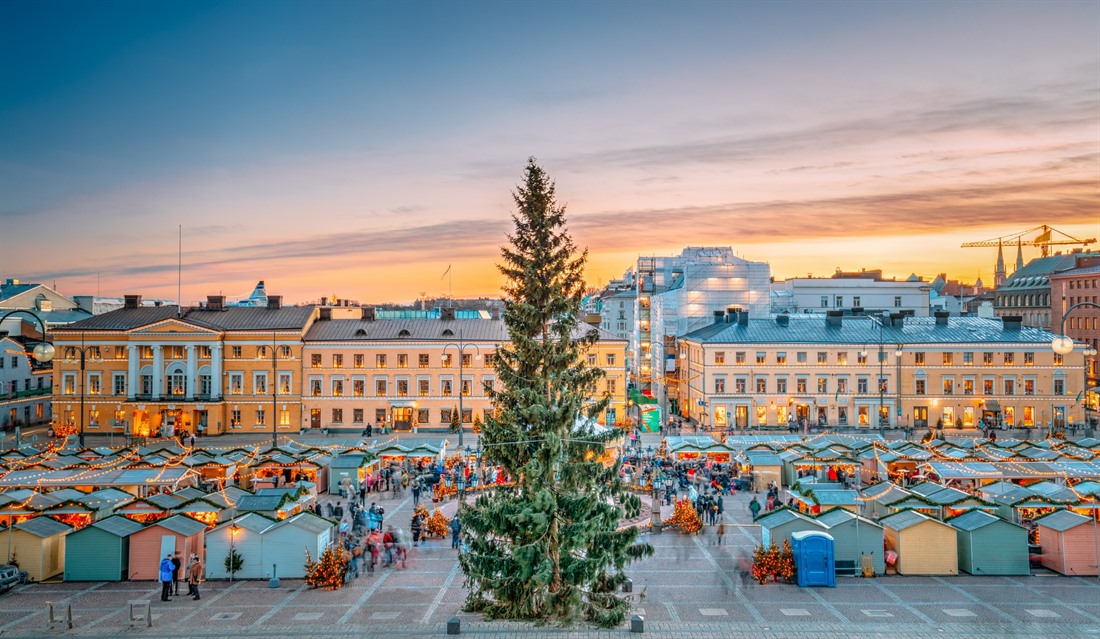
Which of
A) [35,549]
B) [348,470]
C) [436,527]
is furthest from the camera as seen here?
[348,470]

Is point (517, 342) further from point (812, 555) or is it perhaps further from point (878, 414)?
point (878, 414)

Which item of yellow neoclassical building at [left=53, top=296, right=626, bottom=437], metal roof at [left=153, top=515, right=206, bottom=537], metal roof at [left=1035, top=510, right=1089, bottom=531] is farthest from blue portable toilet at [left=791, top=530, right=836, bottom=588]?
yellow neoclassical building at [left=53, top=296, right=626, bottom=437]

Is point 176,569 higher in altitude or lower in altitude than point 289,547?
lower

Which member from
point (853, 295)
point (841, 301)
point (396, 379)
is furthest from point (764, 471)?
point (853, 295)

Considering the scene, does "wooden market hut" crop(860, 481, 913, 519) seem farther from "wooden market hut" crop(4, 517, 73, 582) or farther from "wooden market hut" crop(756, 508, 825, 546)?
"wooden market hut" crop(4, 517, 73, 582)

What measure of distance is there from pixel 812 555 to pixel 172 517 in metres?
22.4

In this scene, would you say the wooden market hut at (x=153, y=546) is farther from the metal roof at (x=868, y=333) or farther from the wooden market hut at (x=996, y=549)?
the metal roof at (x=868, y=333)

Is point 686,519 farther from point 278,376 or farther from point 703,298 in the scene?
point 703,298

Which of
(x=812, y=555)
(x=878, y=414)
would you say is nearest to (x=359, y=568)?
(x=812, y=555)

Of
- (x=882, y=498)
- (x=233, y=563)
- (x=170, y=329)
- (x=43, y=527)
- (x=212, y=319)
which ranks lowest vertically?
(x=233, y=563)

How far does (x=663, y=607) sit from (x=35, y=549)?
70.5 ft

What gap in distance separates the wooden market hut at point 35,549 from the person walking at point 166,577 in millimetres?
5360

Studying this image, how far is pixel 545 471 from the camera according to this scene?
22703 mm

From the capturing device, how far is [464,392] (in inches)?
2781
